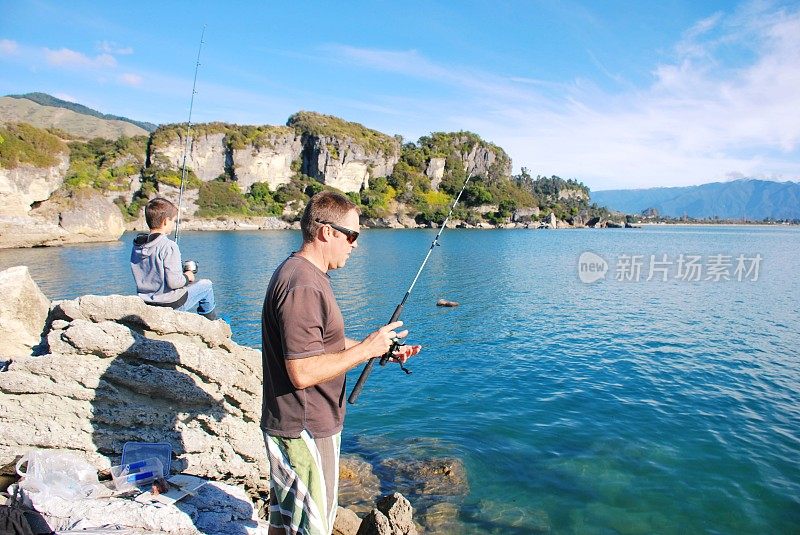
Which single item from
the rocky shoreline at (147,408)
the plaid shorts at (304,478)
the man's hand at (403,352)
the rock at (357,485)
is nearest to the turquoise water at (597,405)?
the rock at (357,485)

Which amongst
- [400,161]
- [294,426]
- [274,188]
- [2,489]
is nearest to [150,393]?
[2,489]

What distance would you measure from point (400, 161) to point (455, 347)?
547 ft

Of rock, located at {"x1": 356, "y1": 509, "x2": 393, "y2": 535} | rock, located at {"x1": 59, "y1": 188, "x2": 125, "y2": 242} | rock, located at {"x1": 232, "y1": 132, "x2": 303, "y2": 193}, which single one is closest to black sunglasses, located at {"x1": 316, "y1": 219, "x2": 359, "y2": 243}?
rock, located at {"x1": 356, "y1": 509, "x2": 393, "y2": 535}

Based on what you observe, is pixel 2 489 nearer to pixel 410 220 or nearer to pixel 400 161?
pixel 410 220

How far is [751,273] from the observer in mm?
41344

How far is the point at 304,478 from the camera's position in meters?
3.33

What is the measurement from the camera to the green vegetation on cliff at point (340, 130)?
528 ft

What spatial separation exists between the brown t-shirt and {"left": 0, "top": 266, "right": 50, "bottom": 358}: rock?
7.11 meters

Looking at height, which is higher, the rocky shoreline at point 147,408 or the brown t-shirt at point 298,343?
the brown t-shirt at point 298,343

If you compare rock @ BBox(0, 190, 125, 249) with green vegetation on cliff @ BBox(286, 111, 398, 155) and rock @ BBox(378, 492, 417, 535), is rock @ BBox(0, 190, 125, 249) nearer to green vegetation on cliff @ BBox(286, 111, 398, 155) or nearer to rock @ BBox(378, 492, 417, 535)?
rock @ BBox(378, 492, 417, 535)

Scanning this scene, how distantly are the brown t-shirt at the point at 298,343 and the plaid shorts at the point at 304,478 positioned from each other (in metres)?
0.09

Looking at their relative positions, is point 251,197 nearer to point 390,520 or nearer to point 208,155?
point 208,155

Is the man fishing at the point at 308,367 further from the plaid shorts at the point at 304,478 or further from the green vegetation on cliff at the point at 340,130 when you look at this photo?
the green vegetation on cliff at the point at 340,130
